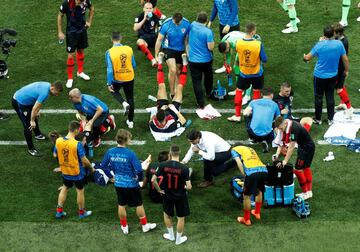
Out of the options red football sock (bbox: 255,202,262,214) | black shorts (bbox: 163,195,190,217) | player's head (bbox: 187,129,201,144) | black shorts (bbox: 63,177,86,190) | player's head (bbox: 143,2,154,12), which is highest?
player's head (bbox: 143,2,154,12)

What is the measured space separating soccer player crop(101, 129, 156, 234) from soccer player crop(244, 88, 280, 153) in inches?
130

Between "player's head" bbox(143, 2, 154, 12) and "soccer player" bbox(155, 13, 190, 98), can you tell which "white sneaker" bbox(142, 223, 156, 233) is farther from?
"player's head" bbox(143, 2, 154, 12)

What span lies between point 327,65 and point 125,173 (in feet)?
17.6

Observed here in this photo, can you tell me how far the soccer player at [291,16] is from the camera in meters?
18.7

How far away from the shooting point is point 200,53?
15375 mm

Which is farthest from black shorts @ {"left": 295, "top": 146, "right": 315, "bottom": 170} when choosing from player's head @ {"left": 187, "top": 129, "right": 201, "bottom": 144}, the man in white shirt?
player's head @ {"left": 187, "top": 129, "right": 201, "bottom": 144}

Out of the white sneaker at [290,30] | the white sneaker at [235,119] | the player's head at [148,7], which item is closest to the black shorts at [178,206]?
the white sneaker at [235,119]

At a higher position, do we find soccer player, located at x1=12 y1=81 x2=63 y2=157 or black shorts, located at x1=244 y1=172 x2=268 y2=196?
soccer player, located at x1=12 y1=81 x2=63 y2=157

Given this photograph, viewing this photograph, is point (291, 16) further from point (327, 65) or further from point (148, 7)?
point (327, 65)

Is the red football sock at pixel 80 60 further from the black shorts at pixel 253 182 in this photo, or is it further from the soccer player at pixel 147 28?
the black shorts at pixel 253 182

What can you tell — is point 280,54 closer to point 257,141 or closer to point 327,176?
point 257,141

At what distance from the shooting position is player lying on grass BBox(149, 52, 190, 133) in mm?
14885

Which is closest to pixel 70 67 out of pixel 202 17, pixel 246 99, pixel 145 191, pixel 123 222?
pixel 202 17

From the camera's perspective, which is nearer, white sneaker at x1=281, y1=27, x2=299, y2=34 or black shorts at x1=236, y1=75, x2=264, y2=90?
black shorts at x1=236, y1=75, x2=264, y2=90
